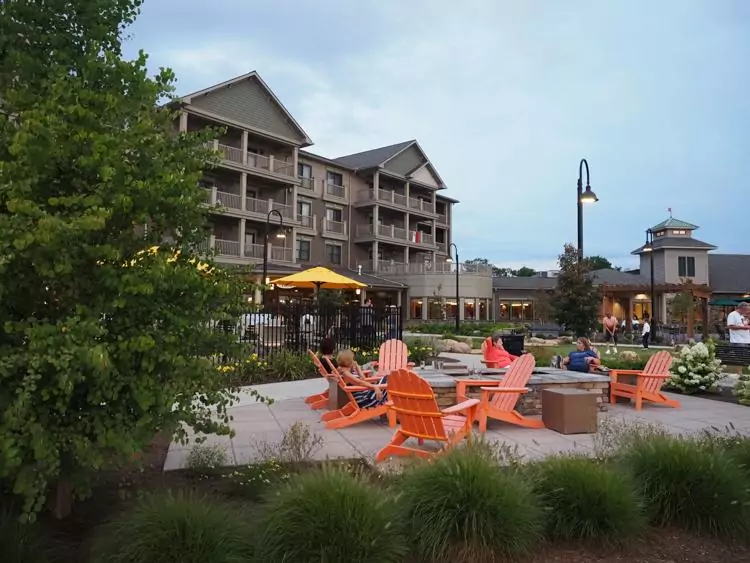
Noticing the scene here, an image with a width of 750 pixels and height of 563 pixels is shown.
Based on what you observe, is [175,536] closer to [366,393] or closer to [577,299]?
[366,393]

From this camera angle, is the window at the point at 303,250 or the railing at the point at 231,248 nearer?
the railing at the point at 231,248

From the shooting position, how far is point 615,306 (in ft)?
156

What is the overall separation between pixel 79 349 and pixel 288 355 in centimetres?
1054

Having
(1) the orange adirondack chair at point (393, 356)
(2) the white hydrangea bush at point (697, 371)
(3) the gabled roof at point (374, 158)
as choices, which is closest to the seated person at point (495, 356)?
(1) the orange adirondack chair at point (393, 356)

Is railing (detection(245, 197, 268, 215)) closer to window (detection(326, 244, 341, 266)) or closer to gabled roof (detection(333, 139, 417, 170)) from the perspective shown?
window (detection(326, 244, 341, 266))

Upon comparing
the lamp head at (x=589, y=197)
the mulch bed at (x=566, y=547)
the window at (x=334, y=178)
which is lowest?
the mulch bed at (x=566, y=547)

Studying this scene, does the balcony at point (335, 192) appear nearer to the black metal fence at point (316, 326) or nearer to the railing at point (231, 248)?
the railing at point (231, 248)

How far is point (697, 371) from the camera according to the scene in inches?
448

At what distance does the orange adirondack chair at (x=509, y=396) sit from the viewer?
290 inches

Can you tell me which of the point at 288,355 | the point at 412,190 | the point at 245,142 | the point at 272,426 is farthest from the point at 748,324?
the point at 412,190

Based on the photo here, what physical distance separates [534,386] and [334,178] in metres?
33.9

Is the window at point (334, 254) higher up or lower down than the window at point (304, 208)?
lower down

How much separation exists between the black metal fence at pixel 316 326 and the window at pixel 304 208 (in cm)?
2291

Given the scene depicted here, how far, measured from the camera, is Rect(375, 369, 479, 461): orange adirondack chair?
567cm
